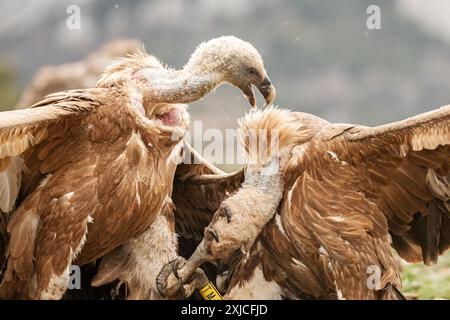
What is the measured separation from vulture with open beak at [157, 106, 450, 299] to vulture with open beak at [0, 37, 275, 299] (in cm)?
46

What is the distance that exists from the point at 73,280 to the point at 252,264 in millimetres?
1221

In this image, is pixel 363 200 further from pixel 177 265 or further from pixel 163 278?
pixel 163 278

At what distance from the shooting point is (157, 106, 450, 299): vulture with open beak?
5320mm

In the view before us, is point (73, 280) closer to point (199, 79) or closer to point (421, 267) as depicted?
point (199, 79)

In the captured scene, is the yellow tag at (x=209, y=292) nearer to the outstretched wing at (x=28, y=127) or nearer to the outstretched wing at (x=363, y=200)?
the outstretched wing at (x=363, y=200)

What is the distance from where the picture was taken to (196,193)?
6598mm

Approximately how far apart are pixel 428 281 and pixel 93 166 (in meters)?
3.38

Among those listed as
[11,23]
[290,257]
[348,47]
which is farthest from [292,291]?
[11,23]

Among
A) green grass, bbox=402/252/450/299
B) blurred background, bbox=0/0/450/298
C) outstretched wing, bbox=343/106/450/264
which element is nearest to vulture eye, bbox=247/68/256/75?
outstretched wing, bbox=343/106/450/264

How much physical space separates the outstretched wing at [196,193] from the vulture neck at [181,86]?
77 cm

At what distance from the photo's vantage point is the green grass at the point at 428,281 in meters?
6.94

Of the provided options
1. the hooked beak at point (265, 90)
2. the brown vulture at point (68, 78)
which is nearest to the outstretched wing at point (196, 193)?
the hooked beak at point (265, 90)

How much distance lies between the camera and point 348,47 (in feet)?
74.0

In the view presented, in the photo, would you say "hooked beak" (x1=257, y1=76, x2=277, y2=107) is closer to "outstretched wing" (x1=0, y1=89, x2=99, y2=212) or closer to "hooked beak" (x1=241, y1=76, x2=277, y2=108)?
"hooked beak" (x1=241, y1=76, x2=277, y2=108)
